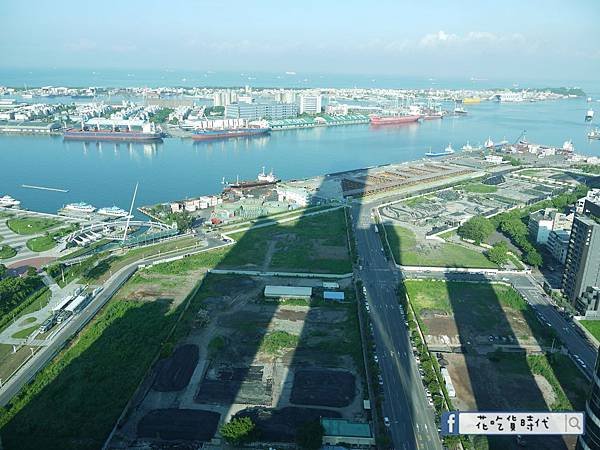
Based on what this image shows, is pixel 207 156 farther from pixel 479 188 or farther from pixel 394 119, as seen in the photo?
pixel 394 119

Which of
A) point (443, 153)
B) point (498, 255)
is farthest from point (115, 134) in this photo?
Result: point (498, 255)

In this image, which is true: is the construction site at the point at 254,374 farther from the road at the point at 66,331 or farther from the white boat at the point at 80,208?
the white boat at the point at 80,208

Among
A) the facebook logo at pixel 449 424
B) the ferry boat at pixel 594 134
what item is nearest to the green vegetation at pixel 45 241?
the facebook logo at pixel 449 424

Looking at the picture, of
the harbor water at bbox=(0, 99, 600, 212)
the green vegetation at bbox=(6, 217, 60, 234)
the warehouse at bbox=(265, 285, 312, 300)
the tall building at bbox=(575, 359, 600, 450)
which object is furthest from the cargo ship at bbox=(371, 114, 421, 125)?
the tall building at bbox=(575, 359, 600, 450)

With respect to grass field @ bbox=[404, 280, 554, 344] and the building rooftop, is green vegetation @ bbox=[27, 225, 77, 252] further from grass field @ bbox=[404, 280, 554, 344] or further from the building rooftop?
the building rooftop

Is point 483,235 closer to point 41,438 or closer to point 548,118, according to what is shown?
point 41,438

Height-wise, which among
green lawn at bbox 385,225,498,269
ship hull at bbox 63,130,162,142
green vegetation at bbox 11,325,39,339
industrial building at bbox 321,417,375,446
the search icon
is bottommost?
green vegetation at bbox 11,325,39,339
